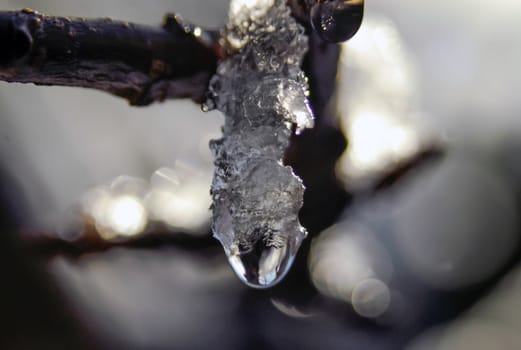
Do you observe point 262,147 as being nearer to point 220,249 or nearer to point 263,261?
point 263,261

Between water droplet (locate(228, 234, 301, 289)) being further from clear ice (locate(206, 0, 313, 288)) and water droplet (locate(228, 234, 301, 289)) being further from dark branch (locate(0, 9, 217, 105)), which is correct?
dark branch (locate(0, 9, 217, 105))

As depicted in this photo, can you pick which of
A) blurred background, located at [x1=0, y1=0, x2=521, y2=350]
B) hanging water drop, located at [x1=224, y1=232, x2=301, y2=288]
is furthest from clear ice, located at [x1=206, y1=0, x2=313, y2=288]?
blurred background, located at [x1=0, y1=0, x2=521, y2=350]

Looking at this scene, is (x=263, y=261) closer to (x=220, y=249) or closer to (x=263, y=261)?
(x=263, y=261)

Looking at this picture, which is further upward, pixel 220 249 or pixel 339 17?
pixel 339 17

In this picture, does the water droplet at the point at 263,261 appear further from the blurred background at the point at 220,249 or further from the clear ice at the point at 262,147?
the blurred background at the point at 220,249

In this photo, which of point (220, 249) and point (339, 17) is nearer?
point (339, 17)

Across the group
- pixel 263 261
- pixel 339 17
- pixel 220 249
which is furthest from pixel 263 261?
pixel 220 249

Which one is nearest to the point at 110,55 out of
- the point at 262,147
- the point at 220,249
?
the point at 262,147
